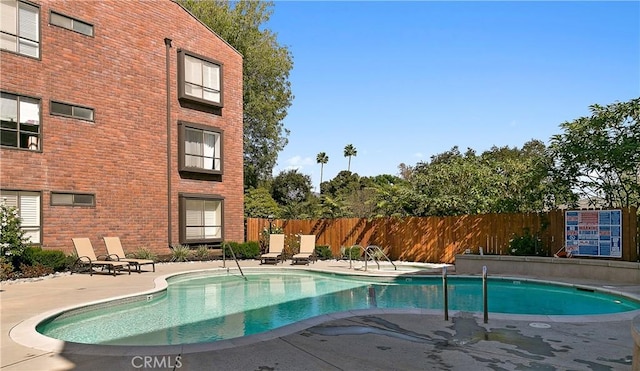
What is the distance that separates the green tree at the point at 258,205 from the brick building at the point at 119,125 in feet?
A: 43.3

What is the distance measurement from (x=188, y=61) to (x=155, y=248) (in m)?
8.27

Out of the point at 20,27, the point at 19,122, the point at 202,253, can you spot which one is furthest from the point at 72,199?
the point at 20,27

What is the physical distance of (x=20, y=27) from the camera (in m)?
15.3

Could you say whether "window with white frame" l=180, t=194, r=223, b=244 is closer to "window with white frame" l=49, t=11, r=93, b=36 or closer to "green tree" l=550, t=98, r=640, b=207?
"window with white frame" l=49, t=11, r=93, b=36

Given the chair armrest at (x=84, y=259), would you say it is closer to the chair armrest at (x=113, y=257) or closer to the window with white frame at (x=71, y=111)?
the chair armrest at (x=113, y=257)

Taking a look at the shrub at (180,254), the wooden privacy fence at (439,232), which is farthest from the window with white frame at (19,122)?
the wooden privacy fence at (439,232)

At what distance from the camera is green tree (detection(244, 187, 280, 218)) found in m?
35.6

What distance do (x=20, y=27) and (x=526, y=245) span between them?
59.3 ft

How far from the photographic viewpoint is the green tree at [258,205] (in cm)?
3562

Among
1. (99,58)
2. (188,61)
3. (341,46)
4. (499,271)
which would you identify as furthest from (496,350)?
(188,61)

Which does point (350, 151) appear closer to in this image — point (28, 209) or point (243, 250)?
point (243, 250)

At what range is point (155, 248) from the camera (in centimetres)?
1884

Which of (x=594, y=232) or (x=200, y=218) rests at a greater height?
(x=200, y=218)

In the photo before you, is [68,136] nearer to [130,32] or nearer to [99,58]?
[99,58]
